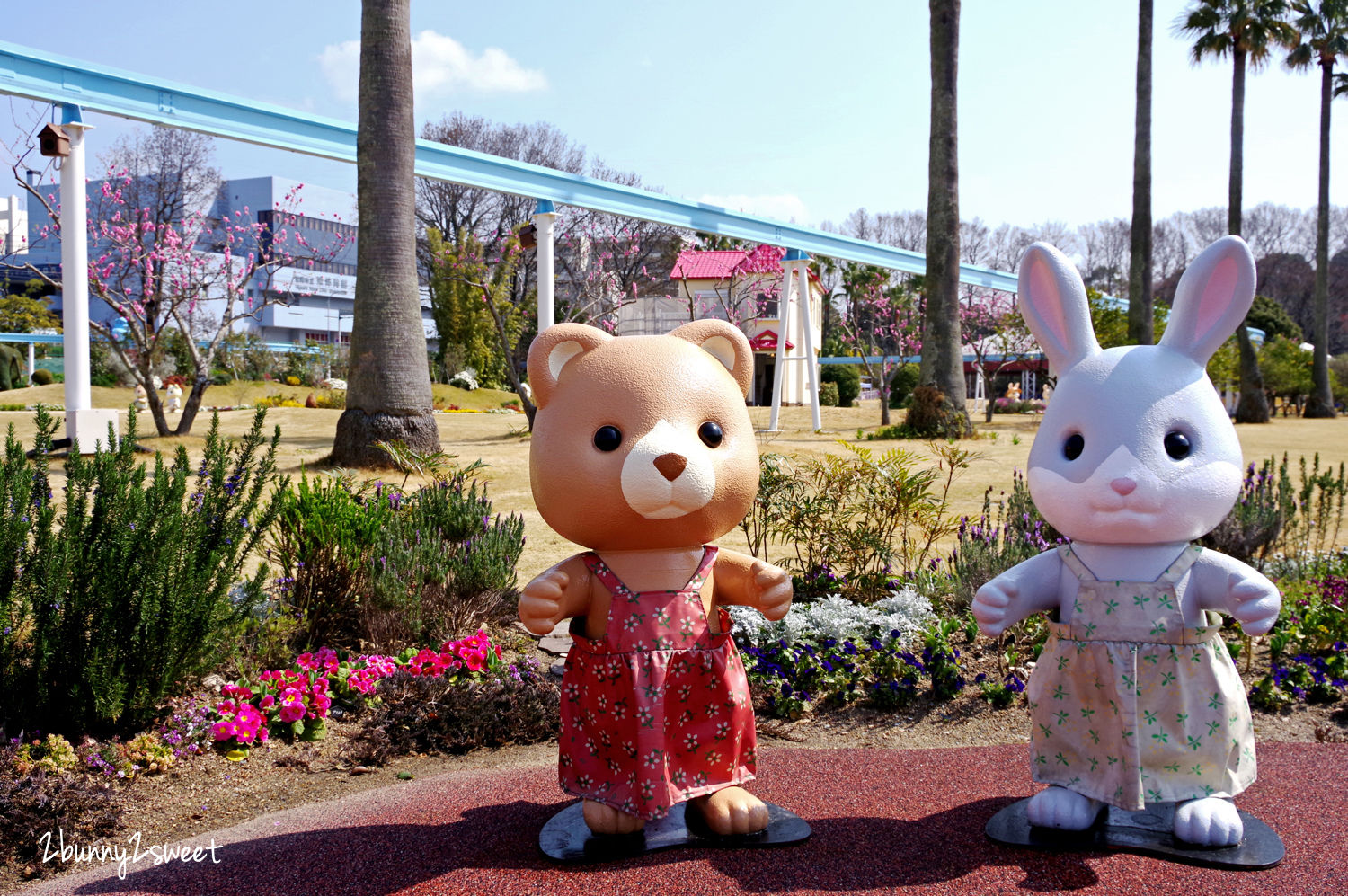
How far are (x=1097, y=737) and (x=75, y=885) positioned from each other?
2775mm

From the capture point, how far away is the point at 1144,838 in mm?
2553

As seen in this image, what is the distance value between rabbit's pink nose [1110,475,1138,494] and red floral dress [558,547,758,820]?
1111mm

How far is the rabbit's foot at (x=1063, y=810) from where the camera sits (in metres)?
2.57

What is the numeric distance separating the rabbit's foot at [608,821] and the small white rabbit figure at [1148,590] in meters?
1.10

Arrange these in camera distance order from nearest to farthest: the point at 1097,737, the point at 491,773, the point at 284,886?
1. the point at 284,886
2. the point at 1097,737
3. the point at 491,773

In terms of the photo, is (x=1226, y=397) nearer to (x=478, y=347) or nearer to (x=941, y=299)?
(x=941, y=299)

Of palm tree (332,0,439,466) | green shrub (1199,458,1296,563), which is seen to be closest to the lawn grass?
palm tree (332,0,439,466)

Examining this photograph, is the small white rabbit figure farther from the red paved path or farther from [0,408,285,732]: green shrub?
[0,408,285,732]: green shrub

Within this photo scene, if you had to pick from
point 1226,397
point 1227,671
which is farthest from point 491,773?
point 1226,397

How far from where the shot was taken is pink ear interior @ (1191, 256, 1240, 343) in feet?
8.59

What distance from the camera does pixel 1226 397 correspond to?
30.2m

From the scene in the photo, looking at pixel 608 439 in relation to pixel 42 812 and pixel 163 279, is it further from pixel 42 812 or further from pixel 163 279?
pixel 163 279

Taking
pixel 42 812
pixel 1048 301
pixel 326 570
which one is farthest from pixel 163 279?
pixel 1048 301

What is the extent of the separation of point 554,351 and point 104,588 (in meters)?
1.84
